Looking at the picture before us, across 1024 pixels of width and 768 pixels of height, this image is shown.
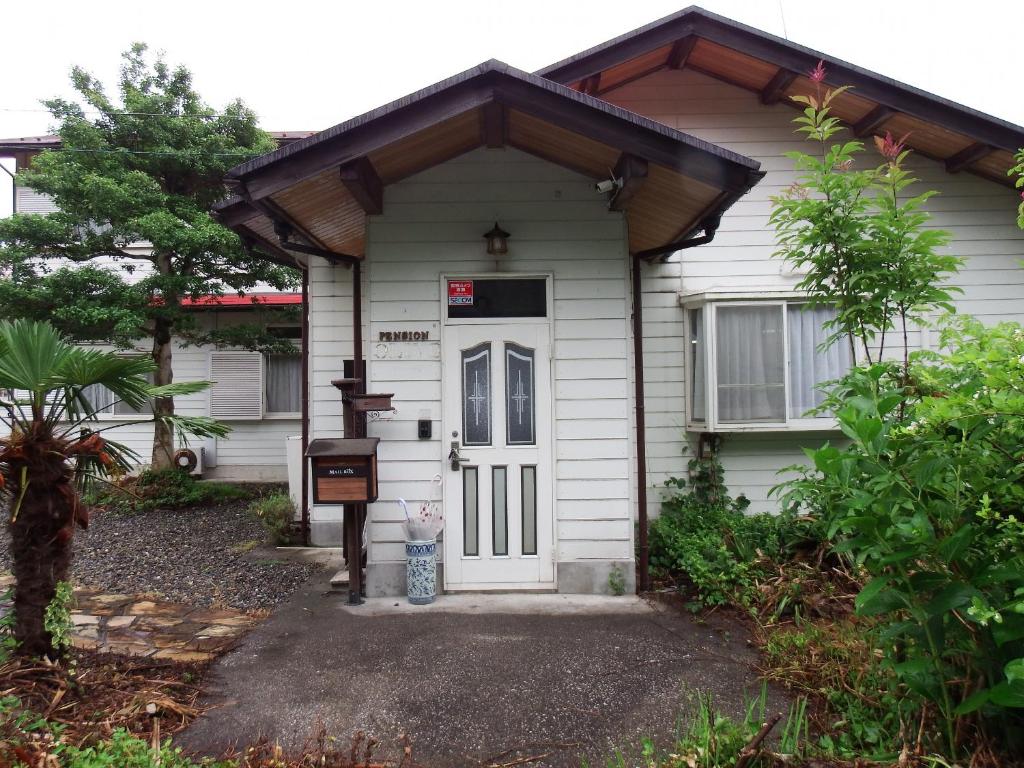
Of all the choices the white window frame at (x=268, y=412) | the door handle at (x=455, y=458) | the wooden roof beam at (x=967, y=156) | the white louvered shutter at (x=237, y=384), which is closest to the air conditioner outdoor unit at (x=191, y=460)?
the white louvered shutter at (x=237, y=384)

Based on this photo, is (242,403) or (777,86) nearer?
(777,86)

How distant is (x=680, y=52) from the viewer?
5.81 metres

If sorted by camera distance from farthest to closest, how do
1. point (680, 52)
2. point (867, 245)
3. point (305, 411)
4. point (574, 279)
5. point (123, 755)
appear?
point (305, 411) < point (680, 52) < point (574, 279) < point (867, 245) < point (123, 755)

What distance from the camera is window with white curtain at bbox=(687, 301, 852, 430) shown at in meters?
5.47

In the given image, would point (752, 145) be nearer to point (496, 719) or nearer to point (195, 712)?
point (496, 719)

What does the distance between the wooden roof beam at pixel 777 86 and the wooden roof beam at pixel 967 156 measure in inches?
68.8

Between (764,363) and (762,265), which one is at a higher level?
(762,265)

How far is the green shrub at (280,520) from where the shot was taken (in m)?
6.42

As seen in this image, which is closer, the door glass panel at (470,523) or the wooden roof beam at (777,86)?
the door glass panel at (470,523)

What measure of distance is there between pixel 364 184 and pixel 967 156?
560cm

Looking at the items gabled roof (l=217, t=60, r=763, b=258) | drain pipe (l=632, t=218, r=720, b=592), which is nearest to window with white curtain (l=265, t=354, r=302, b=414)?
gabled roof (l=217, t=60, r=763, b=258)

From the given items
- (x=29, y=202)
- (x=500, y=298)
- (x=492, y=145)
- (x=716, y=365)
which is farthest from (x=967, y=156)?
(x=29, y=202)

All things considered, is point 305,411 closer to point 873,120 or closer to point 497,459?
point 497,459

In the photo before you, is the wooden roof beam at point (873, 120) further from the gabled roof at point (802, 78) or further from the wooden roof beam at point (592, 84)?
the wooden roof beam at point (592, 84)
